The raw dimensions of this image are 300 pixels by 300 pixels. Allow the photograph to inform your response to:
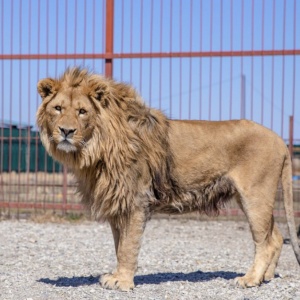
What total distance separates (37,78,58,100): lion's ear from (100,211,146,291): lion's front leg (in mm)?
1184

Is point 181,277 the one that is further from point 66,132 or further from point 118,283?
point 66,132

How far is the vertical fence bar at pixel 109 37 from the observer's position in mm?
11438

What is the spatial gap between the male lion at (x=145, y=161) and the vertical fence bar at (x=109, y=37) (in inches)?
195

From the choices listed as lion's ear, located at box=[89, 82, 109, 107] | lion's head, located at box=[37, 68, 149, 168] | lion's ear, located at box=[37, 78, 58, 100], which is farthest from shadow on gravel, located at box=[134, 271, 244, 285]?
lion's ear, located at box=[37, 78, 58, 100]

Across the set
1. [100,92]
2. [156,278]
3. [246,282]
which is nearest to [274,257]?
[246,282]

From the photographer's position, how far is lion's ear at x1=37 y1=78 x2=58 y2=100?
6051 millimetres

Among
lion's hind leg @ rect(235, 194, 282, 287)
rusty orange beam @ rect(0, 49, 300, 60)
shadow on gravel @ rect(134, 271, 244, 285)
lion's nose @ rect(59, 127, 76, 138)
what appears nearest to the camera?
lion's nose @ rect(59, 127, 76, 138)

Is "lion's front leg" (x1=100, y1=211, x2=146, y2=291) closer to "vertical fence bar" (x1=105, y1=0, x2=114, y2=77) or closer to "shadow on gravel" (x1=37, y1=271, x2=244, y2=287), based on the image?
"shadow on gravel" (x1=37, y1=271, x2=244, y2=287)

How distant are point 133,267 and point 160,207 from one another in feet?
1.99

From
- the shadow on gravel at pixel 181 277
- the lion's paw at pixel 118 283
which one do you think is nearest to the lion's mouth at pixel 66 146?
the lion's paw at pixel 118 283

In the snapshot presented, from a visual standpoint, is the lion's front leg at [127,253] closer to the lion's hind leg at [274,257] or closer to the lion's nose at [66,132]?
the lion's nose at [66,132]

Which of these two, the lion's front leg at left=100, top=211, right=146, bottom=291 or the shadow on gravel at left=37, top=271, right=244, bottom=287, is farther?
the shadow on gravel at left=37, top=271, right=244, bottom=287

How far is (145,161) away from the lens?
618cm

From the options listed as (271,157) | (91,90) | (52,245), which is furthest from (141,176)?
(52,245)
